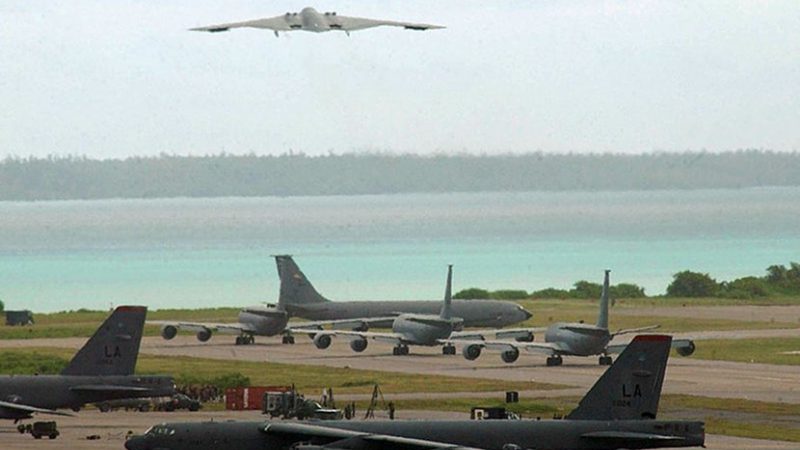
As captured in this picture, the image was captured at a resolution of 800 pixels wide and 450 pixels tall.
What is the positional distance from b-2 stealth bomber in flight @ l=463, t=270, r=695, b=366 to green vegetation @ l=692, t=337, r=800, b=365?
4.08 metres

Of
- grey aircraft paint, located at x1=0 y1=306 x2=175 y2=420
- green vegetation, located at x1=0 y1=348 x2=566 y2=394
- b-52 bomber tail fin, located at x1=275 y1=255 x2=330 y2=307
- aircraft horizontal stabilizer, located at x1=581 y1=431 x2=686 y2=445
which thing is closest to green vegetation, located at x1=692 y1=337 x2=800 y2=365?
green vegetation, located at x1=0 y1=348 x2=566 y2=394

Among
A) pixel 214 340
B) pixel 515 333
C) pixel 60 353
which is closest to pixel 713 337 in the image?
pixel 515 333

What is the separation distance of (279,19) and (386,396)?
107 ft

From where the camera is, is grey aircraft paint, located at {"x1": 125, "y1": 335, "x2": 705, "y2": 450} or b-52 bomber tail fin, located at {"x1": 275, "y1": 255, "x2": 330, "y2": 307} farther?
b-52 bomber tail fin, located at {"x1": 275, "y1": 255, "x2": 330, "y2": 307}

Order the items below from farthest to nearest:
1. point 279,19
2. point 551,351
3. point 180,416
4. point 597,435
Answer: point 551,351 → point 180,416 → point 279,19 → point 597,435

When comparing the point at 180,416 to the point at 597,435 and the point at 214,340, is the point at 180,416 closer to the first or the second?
the point at 597,435

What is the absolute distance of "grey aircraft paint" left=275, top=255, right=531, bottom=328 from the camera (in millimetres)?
163000

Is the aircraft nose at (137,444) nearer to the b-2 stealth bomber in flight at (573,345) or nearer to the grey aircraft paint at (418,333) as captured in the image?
the b-2 stealth bomber in flight at (573,345)

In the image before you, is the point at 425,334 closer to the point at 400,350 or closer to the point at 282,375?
the point at 400,350

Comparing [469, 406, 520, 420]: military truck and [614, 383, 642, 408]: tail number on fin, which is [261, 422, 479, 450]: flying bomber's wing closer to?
[614, 383, 642, 408]: tail number on fin

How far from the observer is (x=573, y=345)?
134875mm

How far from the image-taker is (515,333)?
146250 mm

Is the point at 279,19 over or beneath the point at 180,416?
over

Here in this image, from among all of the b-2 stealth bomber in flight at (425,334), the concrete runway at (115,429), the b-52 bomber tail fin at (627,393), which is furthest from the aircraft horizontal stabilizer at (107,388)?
the b-2 stealth bomber in flight at (425,334)
